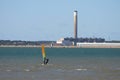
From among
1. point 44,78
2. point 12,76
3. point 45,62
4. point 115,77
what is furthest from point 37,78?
point 45,62

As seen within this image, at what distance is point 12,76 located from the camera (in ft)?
151

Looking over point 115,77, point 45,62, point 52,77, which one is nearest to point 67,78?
point 52,77

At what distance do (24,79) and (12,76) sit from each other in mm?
3515

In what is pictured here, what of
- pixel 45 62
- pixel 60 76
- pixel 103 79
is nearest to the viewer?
pixel 103 79

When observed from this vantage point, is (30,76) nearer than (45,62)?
Yes

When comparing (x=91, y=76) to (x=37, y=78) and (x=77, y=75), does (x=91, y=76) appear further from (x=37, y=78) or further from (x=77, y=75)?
(x=37, y=78)

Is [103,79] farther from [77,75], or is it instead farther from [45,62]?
[45,62]

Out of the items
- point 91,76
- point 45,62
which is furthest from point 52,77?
point 45,62

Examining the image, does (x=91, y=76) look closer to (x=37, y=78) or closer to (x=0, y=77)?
(x=37, y=78)

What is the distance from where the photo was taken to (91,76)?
46.2m

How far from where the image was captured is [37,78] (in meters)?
43.8

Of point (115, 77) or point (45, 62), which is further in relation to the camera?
point (45, 62)

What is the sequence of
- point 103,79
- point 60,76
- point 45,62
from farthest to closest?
1. point 45,62
2. point 60,76
3. point 103,79

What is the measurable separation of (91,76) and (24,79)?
712 centimetres
